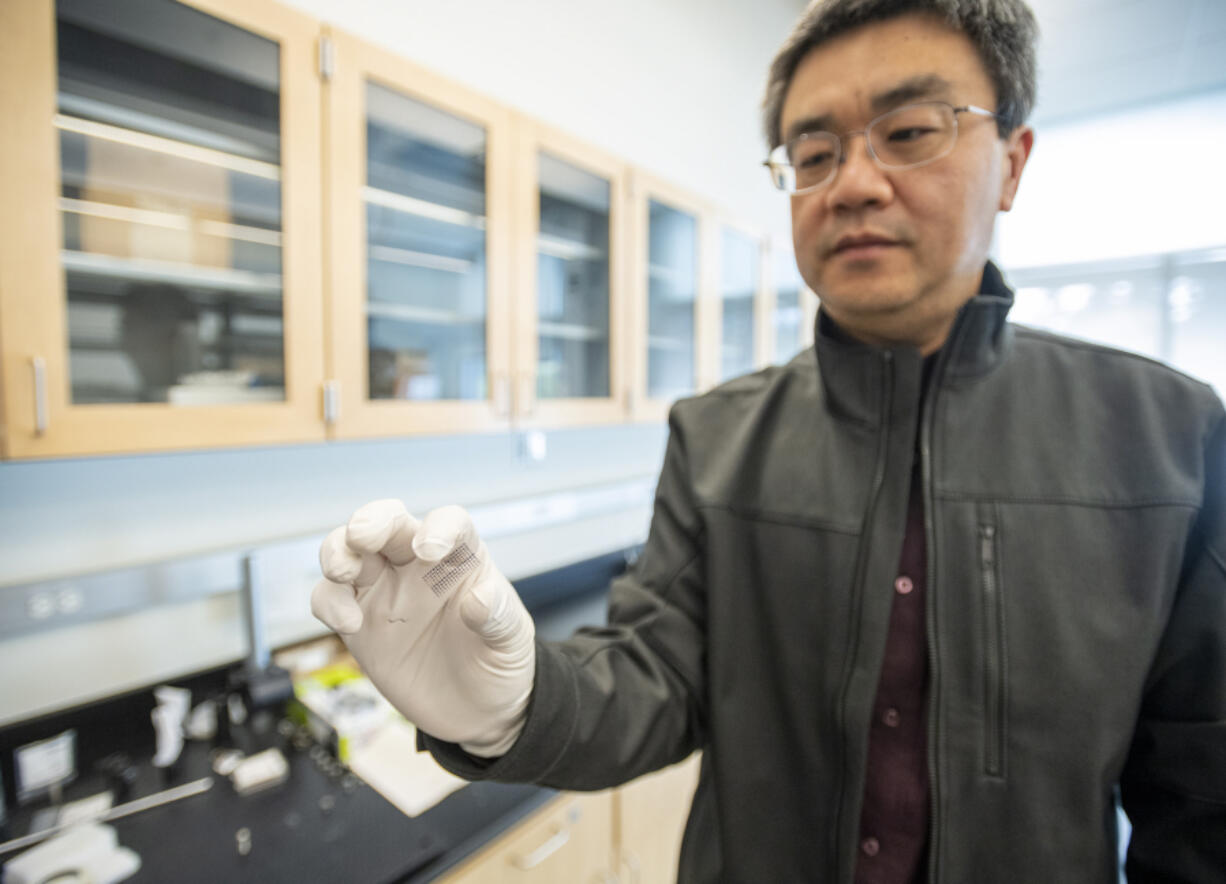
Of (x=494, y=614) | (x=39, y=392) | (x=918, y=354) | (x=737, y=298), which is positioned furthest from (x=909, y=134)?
(x=737, y=298)

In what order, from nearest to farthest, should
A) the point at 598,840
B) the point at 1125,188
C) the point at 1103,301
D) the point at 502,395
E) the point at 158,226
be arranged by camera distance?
the point at 158,226, the point at 598,840, the point at 502,395, the point at 1125,188, the point at 1103,301

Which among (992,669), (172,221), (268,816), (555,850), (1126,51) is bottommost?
(555,850)

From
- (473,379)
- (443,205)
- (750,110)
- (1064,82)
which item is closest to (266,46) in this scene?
(443,205)

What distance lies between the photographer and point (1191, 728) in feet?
2.20

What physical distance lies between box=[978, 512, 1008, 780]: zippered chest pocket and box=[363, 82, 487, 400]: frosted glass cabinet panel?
1.10m

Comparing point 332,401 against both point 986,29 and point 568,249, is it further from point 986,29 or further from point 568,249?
point 986,29

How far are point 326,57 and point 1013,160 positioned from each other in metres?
1.18

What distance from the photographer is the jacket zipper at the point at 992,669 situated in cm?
69

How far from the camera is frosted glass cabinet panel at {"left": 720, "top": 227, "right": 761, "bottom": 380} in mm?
2320

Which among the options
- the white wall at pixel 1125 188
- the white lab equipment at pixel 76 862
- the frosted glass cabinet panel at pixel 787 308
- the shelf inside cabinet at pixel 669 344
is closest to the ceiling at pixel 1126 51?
the white wall at pixel 1125 188

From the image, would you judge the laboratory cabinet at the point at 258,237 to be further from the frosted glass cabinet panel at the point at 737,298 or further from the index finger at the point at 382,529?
the frosted glass cabinet panel at the point at 737,298

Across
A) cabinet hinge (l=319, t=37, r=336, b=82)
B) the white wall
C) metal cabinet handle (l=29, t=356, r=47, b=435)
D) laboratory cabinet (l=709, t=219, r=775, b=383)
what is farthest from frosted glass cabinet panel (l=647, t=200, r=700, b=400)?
the white wall

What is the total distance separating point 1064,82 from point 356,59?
335cm

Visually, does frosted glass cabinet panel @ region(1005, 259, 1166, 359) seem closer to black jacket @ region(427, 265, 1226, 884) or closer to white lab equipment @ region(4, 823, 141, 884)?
black jacket @ region(427, 265, 1226, 884)
